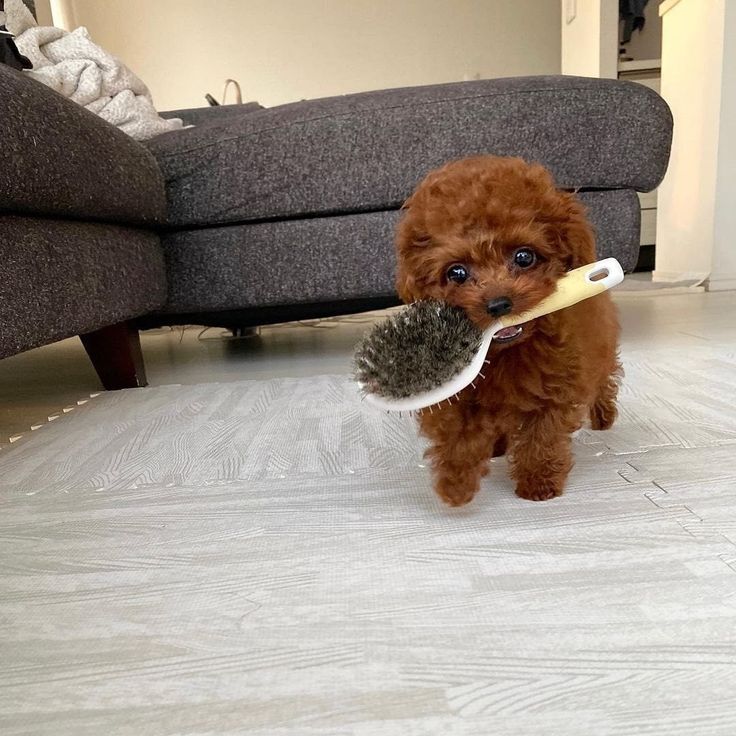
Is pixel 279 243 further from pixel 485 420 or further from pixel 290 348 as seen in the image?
pixel 485 420

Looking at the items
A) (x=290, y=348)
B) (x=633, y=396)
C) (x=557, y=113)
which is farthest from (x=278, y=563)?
(x=290, y=348)

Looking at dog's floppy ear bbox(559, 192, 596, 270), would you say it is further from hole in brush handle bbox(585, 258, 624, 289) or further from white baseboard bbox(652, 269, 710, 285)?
white baseboard bbox(652, 269, 710, 285)

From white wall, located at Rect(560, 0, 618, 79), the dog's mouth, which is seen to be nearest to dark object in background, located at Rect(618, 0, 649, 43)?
white wall, located at Rect(560, 0, 618, 79)

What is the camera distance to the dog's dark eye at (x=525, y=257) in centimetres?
64

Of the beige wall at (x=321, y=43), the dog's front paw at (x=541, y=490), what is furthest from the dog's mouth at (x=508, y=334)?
the beige wall at (x=321, y=43)

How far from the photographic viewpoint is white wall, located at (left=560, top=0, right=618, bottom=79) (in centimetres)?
330

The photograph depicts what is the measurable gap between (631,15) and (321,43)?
202cm

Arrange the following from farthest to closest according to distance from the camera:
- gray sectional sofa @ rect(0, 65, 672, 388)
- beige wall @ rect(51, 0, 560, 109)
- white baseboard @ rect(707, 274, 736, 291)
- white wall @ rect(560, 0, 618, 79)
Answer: beige wall @ rect(51, 0, 560, 109) < white wall @ rect(560, 0, 618, 79) < white baseboard @ rect(707, 274, 736, 291) < gray sectional sofa @ rect(0, 65, 672, 388)

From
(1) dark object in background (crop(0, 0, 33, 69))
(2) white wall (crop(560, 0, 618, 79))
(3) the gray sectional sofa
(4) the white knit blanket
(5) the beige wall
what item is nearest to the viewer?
(1) dark object in background (crop(0, 0, 33, 69))

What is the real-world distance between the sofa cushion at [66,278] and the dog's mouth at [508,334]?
0.74 metres

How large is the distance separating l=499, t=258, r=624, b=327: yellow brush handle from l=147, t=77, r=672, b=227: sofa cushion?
0.93 m

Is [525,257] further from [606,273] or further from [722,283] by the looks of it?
[722,283]

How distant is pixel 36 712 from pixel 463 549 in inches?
14.2

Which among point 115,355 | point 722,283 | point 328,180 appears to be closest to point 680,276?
point 722,283
